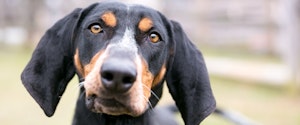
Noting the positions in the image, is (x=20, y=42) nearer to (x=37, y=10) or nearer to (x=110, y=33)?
(x=37, y=10)

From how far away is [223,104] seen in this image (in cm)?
1000

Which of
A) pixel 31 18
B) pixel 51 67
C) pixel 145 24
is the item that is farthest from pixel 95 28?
pixel 31 18

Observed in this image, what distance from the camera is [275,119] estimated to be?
8.82 meters

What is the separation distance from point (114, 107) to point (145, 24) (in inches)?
26.0

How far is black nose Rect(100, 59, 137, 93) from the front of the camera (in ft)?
10.8

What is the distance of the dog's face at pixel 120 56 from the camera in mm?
3398

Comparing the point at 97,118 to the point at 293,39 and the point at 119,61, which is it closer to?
the point at 119,61

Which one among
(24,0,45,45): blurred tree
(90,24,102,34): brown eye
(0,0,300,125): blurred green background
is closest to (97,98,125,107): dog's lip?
(90,24,102,34): brown eye

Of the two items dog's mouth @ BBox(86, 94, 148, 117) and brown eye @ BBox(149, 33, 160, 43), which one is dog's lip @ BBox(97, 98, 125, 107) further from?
brown eye @ BBox(149, 33, 160, 43)

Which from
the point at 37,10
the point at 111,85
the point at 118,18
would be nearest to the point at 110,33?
the point at 118,18

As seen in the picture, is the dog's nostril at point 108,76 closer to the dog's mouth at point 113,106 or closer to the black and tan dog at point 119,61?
the black and tan dog at point 119,61

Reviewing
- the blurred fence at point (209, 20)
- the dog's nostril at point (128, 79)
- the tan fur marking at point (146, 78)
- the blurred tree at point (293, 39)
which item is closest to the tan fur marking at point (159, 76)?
the tan fur marking at point (146, 78)

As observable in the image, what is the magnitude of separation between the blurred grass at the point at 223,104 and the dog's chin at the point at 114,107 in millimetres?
2865

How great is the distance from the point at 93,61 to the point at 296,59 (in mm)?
7592
